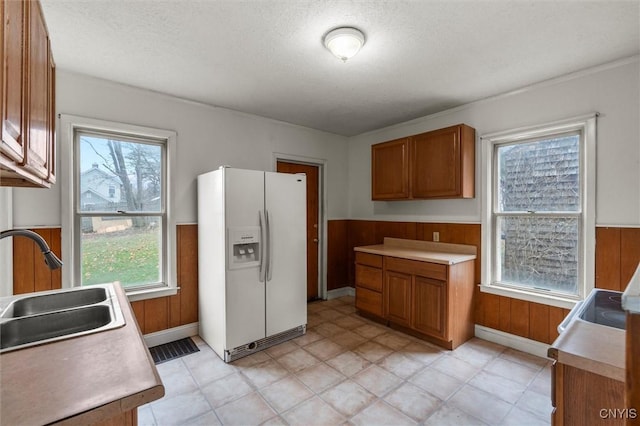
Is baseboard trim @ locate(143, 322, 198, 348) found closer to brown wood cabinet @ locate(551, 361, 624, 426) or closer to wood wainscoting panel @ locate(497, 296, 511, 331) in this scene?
brown wood cabinet @ locate(551, 361, 624, 426)

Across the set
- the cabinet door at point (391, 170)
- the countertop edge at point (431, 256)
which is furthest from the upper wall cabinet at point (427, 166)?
the countertop edge at point (431, 256)

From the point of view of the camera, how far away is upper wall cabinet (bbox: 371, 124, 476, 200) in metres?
3.03

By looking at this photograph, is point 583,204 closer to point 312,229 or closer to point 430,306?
point 430,306

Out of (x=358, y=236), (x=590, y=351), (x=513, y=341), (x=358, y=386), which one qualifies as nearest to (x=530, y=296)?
(x=513, y=341)

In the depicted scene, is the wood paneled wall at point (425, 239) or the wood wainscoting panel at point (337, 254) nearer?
the wood paneled wall at point (425, 239)

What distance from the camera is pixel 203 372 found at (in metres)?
2.47

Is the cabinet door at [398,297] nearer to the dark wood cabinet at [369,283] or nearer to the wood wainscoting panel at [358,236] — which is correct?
the dark wood cabinet at [369,283]

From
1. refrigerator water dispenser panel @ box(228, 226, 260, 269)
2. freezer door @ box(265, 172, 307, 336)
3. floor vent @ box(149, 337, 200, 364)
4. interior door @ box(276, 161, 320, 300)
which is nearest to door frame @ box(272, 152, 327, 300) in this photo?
interior door @ box(276, 161, 320, 300)

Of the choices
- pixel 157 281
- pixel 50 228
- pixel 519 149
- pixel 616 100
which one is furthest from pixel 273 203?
pixel 616 100

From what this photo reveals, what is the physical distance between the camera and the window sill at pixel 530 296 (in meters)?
2.55

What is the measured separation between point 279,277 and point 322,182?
1895 millimetres

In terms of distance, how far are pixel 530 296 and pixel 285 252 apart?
244cm

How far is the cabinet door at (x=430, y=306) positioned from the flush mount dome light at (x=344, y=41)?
2212mm

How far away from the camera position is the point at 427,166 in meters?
3.30
